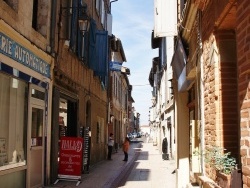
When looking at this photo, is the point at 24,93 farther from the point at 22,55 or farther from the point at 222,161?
the point at 222,161

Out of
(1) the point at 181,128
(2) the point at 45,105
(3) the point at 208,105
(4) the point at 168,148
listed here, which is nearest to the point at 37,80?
(2) the point at 45,105

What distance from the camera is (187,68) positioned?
8055 mm

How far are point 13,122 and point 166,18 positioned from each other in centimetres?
451

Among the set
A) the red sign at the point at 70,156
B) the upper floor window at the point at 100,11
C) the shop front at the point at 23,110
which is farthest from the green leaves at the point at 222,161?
the upper floor window at the point at 100,11

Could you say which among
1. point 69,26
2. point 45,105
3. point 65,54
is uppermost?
point 69,26

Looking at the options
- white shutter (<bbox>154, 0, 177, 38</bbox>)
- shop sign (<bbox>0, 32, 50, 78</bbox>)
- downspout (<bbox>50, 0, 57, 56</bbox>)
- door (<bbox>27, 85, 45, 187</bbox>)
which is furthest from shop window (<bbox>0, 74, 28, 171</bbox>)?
white shutter (<bbox>154, 0, 177, 38</bbox>)

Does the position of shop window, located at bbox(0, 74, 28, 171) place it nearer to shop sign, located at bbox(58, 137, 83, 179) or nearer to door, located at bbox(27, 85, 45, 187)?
door, located at bbox(27, 85, 45, 187)

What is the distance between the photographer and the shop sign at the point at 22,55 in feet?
26.1

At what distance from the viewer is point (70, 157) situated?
38.5ft

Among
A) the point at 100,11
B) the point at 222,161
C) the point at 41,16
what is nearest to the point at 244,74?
the point at 222,161

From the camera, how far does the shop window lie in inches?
328

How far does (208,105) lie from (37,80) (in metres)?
5.76

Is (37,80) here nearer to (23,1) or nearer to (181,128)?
(23,1)

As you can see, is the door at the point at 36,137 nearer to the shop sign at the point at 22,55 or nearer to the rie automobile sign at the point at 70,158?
the shop sign at the point at 22,55
